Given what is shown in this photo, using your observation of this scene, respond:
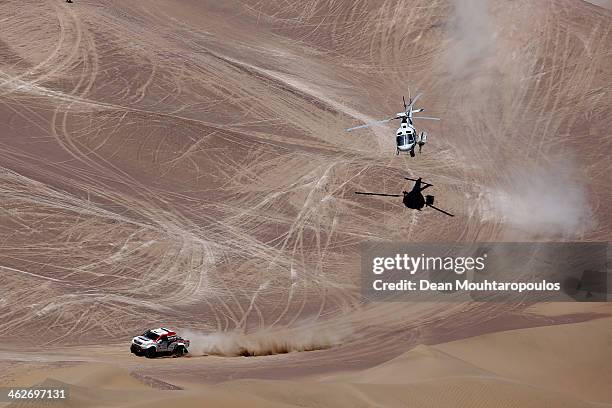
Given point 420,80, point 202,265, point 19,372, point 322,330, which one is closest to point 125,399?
point 19,372

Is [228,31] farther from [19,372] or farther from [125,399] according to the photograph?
[125,399]

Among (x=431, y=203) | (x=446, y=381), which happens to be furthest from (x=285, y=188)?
(x=446, y=381)

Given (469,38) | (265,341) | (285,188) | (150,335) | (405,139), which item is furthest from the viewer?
(469,38)

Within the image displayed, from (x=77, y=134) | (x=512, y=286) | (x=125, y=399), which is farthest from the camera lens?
(x=77, y=134)

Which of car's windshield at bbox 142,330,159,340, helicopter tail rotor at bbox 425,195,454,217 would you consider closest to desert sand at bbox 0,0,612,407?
helicopter tail rotor at bbox 425,195,454,217

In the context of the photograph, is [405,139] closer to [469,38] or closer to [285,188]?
[285,188]

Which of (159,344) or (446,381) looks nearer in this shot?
(446,381)
